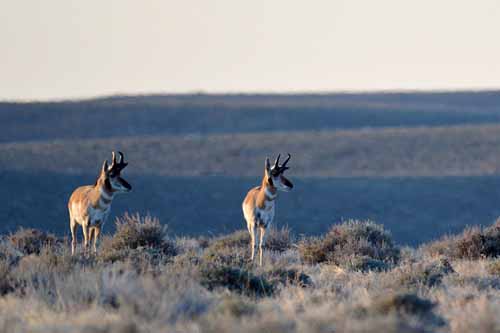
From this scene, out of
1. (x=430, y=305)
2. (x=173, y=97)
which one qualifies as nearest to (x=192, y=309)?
(x=430, y=305)

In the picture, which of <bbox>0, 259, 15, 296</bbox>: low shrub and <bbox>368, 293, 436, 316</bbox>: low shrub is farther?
<bbox>0, 259, 15, 296</bbox>: low shrub

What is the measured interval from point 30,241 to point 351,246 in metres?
6.82

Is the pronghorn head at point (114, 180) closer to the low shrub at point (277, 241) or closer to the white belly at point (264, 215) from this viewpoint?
the white belly at point (264, 215)

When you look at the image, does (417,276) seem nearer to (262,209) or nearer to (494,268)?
(494,268)

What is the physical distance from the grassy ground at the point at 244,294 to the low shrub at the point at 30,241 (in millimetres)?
2221

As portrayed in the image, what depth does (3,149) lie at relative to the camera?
56125 millimetres

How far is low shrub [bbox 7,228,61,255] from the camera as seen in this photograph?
20.2m

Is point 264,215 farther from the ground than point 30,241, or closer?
farther from the ground

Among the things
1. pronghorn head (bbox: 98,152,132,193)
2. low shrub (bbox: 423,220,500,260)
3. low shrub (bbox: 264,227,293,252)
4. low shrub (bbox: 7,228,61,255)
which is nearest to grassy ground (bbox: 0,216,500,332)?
low shrub (bbox: 423,220,500,260)

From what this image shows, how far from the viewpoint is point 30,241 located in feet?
68.7

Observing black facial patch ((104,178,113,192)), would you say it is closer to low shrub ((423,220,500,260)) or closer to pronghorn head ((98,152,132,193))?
pronghorn head ((98,152,132,193))

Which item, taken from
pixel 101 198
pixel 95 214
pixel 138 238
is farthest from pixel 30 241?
pixel 101 198

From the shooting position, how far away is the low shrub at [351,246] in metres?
18.4

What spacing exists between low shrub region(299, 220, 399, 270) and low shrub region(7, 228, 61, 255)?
5.38m
